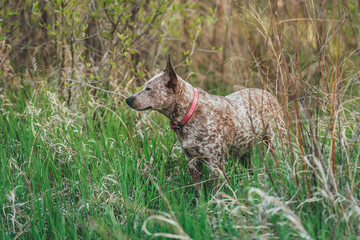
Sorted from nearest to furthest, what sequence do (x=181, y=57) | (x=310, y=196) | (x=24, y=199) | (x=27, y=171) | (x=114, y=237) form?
(x=310, y=196) → (x=114, y=237) → (x=24, y=199) → (x=27, y=171) → (x=181, y=57)

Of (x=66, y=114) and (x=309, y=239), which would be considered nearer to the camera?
(x=309, y=239)

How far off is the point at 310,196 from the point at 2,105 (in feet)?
12.6

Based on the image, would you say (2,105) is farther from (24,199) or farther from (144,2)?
(144,2)

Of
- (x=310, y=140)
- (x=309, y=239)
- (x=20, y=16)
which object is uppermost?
(x=20, y=16)

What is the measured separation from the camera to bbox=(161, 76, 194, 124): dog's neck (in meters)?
3.28

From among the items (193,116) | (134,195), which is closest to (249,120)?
(193,116)

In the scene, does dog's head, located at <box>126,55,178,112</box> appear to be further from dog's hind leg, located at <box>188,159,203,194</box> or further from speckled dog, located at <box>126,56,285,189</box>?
dog's hind leg, located at <box>188,159,203,194</box>

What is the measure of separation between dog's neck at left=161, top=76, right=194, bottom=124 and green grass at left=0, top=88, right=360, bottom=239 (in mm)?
398

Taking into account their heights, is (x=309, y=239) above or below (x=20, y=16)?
below

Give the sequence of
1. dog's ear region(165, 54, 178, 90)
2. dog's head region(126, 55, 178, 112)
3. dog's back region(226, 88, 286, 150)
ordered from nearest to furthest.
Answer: dog's ear region(165, 54, 178, 90) < dog's head region(126, 55, 178, 112) < dog's back region(226, 88, 286, 150)

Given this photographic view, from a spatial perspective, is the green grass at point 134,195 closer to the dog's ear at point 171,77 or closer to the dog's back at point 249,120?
the dog's back at point 249,120

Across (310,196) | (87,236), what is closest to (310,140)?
(310,196)

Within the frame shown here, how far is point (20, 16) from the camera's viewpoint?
5645 mm

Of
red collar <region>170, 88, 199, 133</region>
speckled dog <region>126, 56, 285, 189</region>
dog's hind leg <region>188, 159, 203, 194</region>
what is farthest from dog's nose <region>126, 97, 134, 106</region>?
dog's hind leg <region>188, 159, 203, 194</region>
